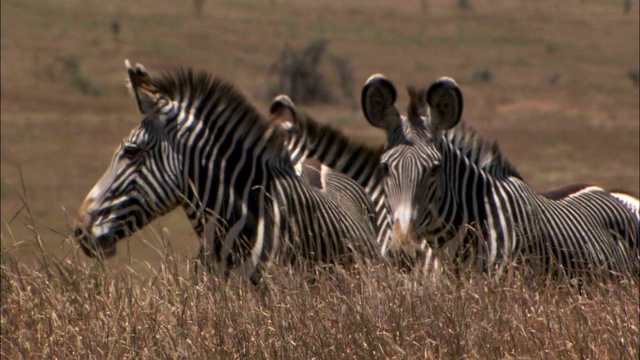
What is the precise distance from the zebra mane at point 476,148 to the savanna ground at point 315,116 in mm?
829

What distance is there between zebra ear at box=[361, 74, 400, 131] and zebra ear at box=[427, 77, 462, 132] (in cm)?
20

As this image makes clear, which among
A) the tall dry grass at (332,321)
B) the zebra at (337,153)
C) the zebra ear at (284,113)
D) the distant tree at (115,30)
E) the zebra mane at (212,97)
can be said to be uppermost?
the zebra mane at (212,97)

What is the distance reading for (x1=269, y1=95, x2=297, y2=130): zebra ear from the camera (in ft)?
24.8

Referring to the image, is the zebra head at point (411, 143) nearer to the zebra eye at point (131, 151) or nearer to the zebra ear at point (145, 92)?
the zebra ear at point (145, 92)

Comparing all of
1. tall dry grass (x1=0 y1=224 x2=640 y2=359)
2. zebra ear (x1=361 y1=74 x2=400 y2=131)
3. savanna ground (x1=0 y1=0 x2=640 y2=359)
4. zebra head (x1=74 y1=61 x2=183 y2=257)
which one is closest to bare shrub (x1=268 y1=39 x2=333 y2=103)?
savanna ground (x1=0 y1=0 x2=640 y2=359)

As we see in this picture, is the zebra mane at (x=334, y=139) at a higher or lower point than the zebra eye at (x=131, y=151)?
lower

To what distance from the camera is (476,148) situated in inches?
228

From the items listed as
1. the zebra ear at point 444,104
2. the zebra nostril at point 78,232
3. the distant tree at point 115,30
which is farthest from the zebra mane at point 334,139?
the distant tree at point 115,30

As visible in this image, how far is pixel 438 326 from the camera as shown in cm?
419

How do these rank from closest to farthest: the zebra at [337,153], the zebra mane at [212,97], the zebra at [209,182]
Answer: the zebra at [209,182], the zebra mane at [212,97], the zebra at [337,153]

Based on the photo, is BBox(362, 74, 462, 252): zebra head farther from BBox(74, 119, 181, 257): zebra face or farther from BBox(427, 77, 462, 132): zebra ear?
BBox(74, 119, 181, 257): zebra face

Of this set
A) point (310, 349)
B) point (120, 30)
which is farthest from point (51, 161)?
point (120, 30)

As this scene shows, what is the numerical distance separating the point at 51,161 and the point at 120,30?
29730 mm

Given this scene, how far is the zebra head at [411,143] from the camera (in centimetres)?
518
